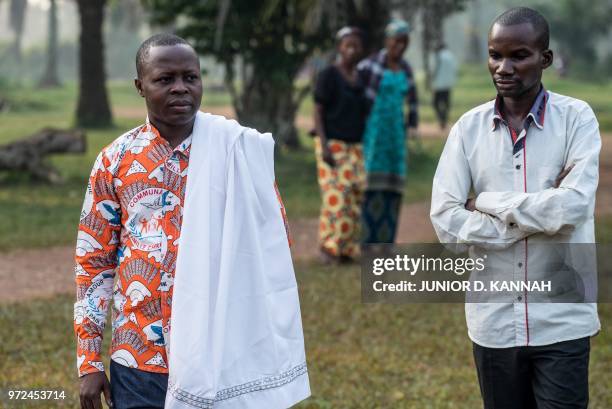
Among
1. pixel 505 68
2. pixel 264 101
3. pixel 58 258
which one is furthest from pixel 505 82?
pixel 264 101

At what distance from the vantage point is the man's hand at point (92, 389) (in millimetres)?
3113

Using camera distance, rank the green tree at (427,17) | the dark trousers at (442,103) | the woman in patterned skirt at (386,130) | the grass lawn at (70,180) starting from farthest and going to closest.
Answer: the dark trousers at (442,103)
the green tree at (427,17)
the grass lawn at (70,180)
the woman in patterned skirt at (386,130)

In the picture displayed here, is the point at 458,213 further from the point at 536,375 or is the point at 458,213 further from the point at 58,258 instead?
the point at 58,258

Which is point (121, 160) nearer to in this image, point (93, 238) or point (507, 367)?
point (93, 238)

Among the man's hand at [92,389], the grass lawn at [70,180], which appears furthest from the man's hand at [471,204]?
the grass lawn at [70,180]

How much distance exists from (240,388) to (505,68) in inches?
47.9

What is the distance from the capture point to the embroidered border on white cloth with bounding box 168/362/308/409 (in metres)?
2.97

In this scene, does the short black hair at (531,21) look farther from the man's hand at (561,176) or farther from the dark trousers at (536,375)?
the dark trousers at (536,375)

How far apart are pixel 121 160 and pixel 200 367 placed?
642mm

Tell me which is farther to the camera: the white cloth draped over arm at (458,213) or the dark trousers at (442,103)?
the dark trousers at (442,103)

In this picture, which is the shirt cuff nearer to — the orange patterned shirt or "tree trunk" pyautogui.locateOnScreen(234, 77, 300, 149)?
the orange patterned shirt

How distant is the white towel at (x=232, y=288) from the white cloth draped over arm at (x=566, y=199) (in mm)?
672

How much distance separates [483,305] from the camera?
332 cm

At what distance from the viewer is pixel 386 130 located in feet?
26.7
